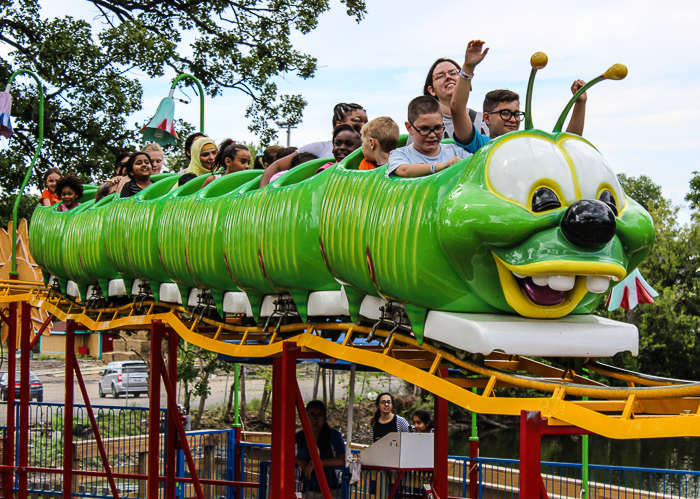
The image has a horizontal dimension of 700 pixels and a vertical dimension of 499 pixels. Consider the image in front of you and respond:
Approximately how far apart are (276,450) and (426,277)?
210 cm

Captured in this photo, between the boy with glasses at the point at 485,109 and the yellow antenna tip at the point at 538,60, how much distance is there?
39 cm

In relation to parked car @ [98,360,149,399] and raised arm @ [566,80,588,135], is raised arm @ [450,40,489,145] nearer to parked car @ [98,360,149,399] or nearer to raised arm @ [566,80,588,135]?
raised arm @ [566,80,588,135]

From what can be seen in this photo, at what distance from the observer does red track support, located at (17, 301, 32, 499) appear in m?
9.20

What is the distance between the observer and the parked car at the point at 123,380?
26.0 m

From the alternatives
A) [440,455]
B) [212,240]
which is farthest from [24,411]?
[440,455]

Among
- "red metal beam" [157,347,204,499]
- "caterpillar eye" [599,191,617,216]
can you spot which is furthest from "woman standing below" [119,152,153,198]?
"caterpillar eye" [599,191,617,216]

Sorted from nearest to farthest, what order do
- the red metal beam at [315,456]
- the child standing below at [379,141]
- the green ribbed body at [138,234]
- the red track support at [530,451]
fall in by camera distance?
the red track support at [530,451] < the child standing below at [379,141] < the red metal beam at [315,456] < the green ribbed body at [138,234]

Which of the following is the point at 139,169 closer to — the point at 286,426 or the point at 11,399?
the point at 286,426

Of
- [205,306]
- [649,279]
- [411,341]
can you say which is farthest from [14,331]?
[649,279]

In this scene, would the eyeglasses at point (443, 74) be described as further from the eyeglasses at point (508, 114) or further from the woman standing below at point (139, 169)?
the woman standing below at point (139, 169)

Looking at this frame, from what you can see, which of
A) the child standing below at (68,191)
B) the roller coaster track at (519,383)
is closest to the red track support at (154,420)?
the roller coaster track at (519,383)

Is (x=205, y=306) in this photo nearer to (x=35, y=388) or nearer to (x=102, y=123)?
(x=102, y=123)

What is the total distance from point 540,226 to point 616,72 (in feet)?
2.16

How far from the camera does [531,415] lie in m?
2.96
